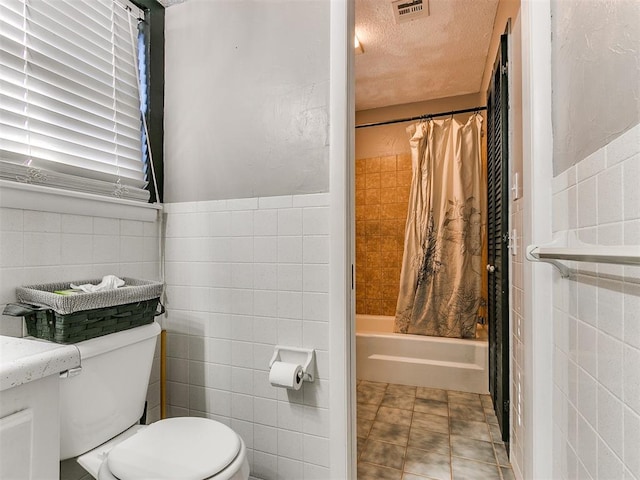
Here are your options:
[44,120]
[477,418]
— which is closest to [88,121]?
[44,120]

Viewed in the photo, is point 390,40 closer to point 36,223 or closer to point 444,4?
point 444,4

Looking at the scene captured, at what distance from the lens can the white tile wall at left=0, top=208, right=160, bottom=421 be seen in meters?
1.07

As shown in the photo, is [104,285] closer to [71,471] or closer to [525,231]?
[71,471]

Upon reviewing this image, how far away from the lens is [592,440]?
796 millimetres

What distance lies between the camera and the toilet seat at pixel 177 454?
904 millimetres

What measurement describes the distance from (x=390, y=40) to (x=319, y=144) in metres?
1.45

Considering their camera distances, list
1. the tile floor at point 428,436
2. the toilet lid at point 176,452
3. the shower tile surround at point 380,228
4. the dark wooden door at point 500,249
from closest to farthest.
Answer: the toilet lid at point 176,452 → the tile floor at point 428,436 → the dark wooden door at point 500,249 → the shower tile surround at point 380,228

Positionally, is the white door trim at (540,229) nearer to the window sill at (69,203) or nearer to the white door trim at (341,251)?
the white door trim at (341,251)

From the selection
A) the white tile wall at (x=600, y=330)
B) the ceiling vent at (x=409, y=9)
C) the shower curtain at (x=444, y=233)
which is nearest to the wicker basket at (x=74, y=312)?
the white tile wall at (x=600, y=330)

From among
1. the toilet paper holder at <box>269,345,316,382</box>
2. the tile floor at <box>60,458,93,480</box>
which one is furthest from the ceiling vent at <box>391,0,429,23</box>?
the tile floor at <box>60,458,93,480</box>

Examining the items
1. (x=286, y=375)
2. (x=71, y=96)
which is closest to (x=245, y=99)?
(x=71, y=96)

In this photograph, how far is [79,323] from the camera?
103 centimetres

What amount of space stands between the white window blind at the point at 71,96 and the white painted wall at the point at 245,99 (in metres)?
0.19

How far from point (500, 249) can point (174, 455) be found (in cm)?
179
